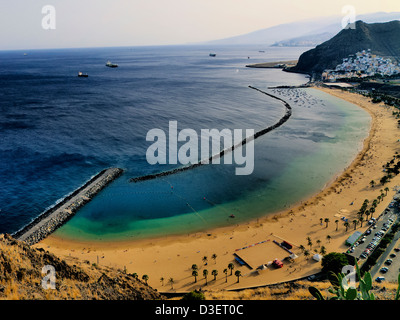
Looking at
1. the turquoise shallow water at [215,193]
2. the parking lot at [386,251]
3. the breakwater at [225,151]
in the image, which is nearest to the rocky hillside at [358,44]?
the breakwater at [225,151]

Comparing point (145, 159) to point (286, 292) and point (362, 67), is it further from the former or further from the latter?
point (362, 67)

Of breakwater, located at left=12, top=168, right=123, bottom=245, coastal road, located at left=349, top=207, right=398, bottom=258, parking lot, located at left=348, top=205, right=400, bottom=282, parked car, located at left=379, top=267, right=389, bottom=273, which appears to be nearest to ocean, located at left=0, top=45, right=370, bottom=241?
breakwater, located at left=12, top=168, right=123, bottom=245

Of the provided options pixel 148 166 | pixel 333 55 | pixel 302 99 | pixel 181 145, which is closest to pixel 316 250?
pixel 148 166

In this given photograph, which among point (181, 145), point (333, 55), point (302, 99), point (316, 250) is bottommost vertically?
point (316, 250)

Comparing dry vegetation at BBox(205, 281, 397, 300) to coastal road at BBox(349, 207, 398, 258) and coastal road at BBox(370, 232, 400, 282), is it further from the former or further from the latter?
coastal road at BBox(349, 207, 398, 258)

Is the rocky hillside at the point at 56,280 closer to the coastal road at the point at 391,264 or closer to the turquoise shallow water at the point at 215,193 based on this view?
the turquoise shallow water at the point at 215,193
